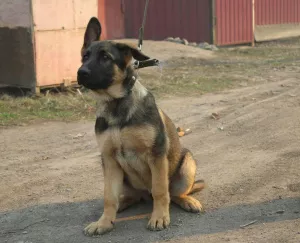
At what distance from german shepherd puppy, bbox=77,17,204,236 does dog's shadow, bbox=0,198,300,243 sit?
0.39ft

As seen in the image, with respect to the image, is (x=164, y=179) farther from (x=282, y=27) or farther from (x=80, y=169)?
(x=282, y=27)

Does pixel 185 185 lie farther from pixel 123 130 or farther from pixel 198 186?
pixel 123 130

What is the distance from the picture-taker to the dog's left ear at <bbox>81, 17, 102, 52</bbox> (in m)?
4.57

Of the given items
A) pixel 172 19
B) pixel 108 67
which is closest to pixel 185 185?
pixel 108 67

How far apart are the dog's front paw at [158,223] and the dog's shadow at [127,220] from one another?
0.04m

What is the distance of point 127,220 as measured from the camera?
15.4 ft

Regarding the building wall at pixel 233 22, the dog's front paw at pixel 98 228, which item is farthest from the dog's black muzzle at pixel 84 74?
the building wall at pixel 233 22

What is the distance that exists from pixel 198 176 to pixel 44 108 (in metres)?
3.97

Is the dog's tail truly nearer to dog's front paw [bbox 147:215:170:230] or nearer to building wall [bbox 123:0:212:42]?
dog's front paw [bbox 147:215:170:230]

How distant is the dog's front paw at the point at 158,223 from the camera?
442 cm

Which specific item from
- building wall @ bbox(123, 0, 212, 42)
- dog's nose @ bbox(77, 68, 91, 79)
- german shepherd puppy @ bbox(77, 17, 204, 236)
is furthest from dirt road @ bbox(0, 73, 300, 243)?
building wall @ bbox(123, 0, 212, 42)

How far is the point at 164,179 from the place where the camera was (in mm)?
4395

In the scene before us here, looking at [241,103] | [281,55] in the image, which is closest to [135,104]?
[241,103]

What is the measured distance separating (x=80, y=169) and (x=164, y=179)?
194 centimetres
